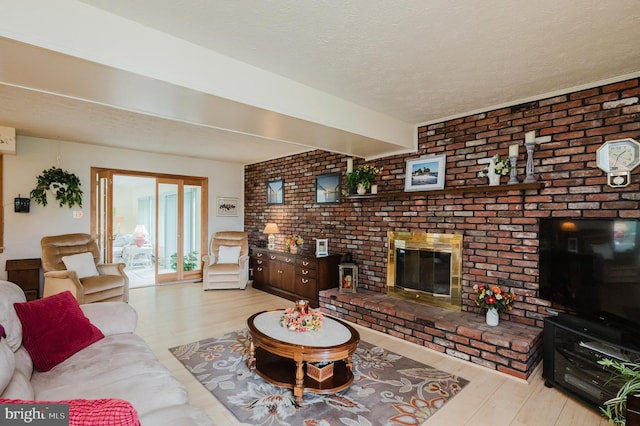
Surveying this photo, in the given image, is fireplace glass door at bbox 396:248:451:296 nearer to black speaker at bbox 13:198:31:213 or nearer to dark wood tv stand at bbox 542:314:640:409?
dark wood tv stand at bbox 542:314:640:409

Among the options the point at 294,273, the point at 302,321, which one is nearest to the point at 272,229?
the point at 294,273

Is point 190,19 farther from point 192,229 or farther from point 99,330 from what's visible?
point 192,229

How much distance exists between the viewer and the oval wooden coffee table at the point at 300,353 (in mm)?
2258

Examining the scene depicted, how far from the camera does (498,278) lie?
127 inches

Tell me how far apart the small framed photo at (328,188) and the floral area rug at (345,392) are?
8.24 ft

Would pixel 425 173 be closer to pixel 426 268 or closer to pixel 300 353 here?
pixel 426 268

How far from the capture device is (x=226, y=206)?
693cm

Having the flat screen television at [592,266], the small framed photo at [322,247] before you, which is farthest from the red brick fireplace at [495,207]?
the small framed photo at [322,247]

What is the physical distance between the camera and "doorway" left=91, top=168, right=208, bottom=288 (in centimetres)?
544

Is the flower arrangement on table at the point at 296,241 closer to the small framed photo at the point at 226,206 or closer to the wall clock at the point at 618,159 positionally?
the small framed photo at the point at 226,206

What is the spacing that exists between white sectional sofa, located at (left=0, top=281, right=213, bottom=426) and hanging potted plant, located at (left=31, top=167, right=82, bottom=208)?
11.6 feet

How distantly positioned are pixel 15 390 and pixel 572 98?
438 cm

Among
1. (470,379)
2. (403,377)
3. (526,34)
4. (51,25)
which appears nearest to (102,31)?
(51,25)

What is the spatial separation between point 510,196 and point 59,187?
6.34 meters
